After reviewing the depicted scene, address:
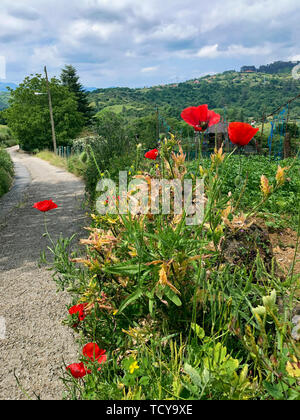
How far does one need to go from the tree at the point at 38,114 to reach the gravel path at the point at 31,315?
2626cm

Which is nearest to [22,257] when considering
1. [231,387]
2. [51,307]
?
[51,307]

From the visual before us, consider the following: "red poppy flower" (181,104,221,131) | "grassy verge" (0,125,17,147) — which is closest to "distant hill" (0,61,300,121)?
"grassy verge" (0,125,17,147)

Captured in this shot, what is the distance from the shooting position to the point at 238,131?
1.11m

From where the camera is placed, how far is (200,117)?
4.07 ft

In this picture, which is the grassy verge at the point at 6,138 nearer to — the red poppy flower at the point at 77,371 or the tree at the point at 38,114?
the tree at the point at 38,114

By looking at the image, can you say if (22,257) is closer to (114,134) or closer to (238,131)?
(238,131)

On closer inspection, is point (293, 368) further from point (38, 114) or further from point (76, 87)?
point (76, 87)

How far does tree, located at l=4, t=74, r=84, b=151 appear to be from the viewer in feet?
96.0

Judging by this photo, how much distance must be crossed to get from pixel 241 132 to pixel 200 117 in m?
0.21

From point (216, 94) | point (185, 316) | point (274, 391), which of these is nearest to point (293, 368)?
point (274, 391)

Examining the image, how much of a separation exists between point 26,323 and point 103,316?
116 cm

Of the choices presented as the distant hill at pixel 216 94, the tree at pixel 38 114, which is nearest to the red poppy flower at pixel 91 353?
the distant hill at pixel 216 94

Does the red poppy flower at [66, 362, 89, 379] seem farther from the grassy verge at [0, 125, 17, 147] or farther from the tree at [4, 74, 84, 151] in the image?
the grassy verge at [0, 125, 17, 147]

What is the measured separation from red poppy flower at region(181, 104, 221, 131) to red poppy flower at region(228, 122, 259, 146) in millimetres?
143
